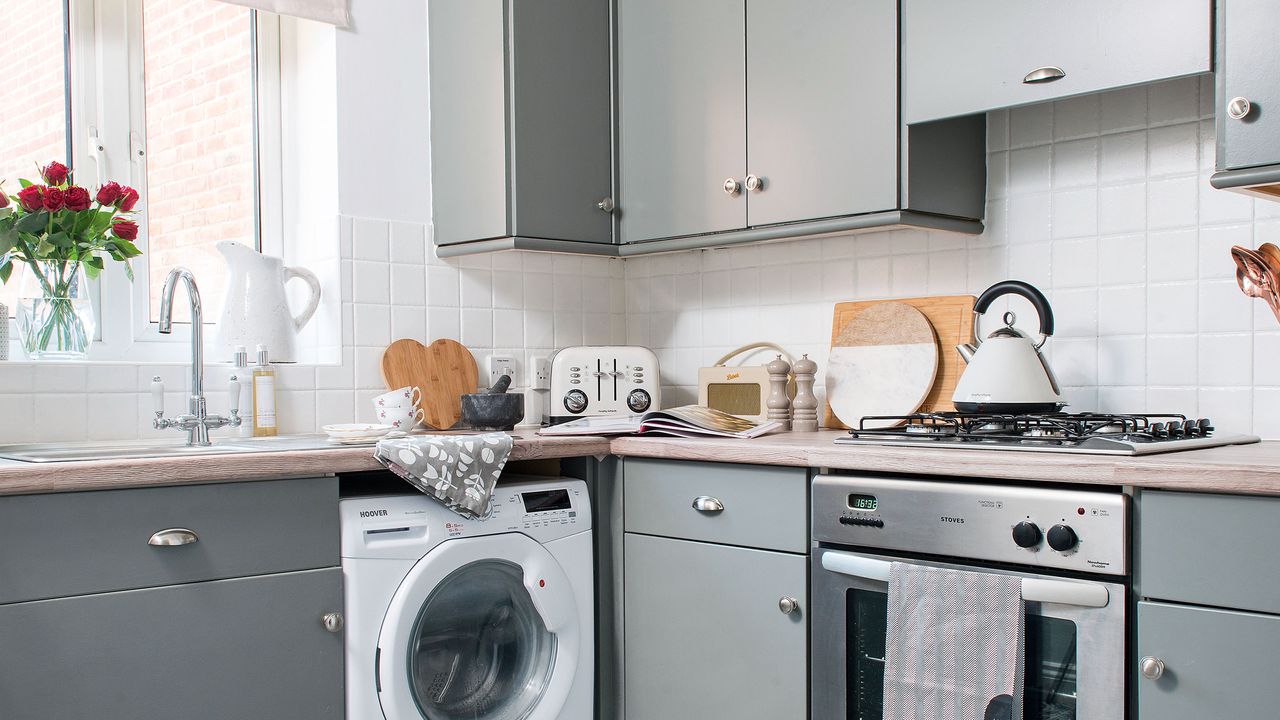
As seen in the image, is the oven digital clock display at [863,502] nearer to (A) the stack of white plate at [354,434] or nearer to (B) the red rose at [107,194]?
(A) the stack of white plate at [354,434]

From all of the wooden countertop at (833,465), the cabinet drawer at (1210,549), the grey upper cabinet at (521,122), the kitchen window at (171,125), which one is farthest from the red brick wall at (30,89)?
the cabinet drawer at (1210,549)

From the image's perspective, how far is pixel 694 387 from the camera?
2.96 meters

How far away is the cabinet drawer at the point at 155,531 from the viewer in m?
1.57

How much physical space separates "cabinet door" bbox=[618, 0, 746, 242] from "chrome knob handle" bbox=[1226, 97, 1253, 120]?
41.3 inches

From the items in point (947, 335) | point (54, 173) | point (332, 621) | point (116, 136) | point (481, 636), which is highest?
point (116, 136)

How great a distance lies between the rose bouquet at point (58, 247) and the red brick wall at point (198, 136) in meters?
0.28

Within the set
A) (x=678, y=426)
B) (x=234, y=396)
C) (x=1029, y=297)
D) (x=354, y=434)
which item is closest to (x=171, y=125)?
(x=234, y=396)

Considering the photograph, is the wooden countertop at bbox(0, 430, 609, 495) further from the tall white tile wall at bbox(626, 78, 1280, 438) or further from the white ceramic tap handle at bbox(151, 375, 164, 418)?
the tall white tile wall at bbox(626, 78, 1280, 438)

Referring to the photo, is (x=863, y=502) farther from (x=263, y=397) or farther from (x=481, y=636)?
(x=263, y=397)

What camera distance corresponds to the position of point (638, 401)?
268 centimetres

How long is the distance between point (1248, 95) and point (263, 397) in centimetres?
207

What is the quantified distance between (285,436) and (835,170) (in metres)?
1.41

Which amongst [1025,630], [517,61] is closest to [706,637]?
[1025,630]

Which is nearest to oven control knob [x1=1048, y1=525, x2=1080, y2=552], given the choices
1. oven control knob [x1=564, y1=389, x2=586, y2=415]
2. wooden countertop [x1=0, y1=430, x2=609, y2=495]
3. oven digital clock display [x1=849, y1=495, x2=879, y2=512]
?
oven digital clock display [x1=849, y1=495, x2=879, y2=512]
